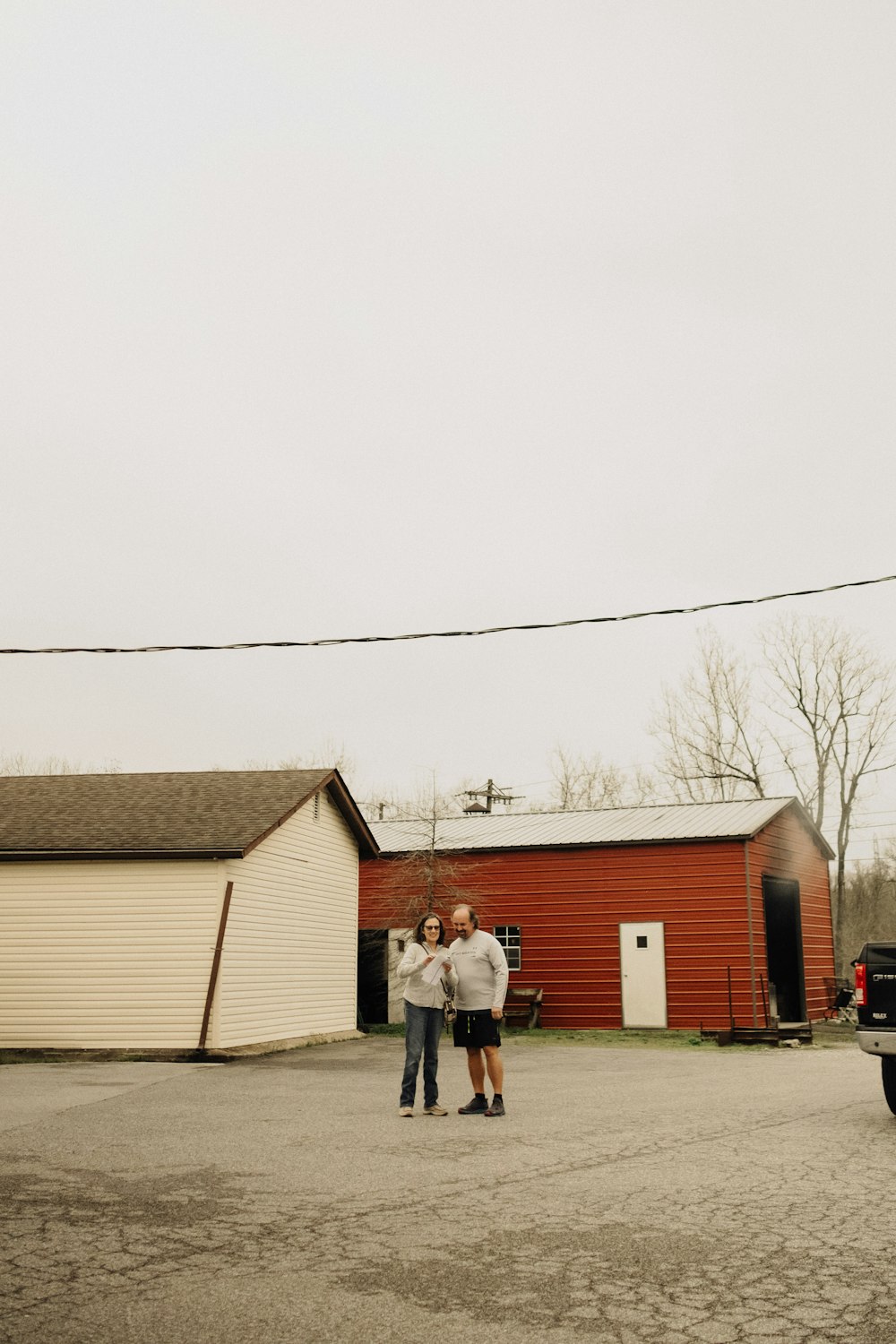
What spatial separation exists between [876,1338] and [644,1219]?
6.57 ft

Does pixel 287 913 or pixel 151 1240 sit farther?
pixel 287 913

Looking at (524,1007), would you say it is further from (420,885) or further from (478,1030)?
(478,1030)

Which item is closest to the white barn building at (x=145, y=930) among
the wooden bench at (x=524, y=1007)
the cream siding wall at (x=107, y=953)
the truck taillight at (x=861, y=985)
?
the cream siding wall at (x=107, y=953)

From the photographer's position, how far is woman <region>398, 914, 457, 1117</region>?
412 inches

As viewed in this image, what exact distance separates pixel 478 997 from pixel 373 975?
747 inches

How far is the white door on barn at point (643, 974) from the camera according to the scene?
25688mm

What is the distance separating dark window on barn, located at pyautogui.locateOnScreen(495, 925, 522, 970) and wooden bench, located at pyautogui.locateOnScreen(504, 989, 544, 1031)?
2.42 feet

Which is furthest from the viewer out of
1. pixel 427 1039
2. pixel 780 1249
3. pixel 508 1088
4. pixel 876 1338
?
pixel 508 1088

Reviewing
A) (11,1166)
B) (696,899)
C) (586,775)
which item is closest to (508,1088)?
(11,1166)

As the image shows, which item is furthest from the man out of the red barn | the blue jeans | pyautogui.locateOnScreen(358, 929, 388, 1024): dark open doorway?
pyautogui.locateOnScreen(358, 929, 388, 1024): dark open doorway

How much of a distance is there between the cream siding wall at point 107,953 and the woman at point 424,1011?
8256 mm

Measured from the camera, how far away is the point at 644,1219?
6.11 metres

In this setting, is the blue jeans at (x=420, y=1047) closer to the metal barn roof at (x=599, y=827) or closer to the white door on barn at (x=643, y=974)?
the metal barn roof at (x=599, y=827)

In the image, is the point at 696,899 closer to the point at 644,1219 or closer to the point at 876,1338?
the point at 644,1219
